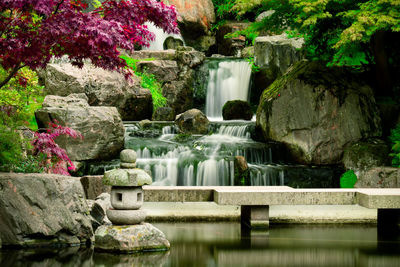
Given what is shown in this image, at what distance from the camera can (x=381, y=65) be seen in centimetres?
1517

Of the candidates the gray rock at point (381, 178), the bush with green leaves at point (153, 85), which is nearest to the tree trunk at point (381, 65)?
the gray rock at point (381, 178)

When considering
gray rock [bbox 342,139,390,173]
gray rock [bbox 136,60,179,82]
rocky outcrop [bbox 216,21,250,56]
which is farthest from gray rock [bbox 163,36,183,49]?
gray rock [bbox 342,139,390,173]

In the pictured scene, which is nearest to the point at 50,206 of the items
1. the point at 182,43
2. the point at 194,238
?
the point at 194,238

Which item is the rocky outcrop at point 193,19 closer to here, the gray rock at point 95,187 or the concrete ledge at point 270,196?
the gray rock at point 95,187

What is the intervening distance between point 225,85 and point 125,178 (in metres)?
14.4

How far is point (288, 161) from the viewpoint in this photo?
15000 mm

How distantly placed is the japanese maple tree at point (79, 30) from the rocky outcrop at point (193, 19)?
19.0 meters

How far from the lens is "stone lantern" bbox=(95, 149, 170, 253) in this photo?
302 inches

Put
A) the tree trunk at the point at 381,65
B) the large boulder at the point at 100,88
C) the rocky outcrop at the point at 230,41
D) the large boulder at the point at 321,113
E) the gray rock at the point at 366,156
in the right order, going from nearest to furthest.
Result: the gray rock at the point at 366,156 < the large boulder at the point at 321,113 < the tree trunk at the point at 381,65 < the large boulder at the point at 100,88 < the rocky outcrop at the point at 230,41

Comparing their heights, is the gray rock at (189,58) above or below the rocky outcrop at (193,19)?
below

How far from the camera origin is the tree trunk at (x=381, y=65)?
14.8 meters

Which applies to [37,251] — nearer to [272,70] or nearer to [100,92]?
[100,92]

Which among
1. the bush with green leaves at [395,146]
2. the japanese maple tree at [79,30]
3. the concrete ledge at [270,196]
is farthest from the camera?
the bush with green leaves at [395,146]

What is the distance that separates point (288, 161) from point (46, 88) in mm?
8517
